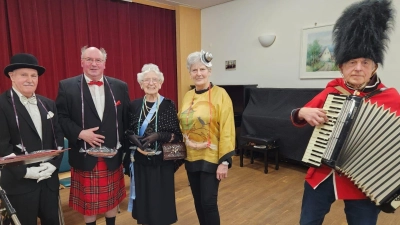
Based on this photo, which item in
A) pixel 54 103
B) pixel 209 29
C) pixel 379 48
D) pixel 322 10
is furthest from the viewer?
pixel 209 29

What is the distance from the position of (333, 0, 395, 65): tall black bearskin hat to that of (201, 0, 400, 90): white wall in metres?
2.55

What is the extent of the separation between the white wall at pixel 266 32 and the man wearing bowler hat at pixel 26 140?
3632 millimetres

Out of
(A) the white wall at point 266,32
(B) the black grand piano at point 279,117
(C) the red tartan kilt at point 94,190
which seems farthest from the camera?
(A) the white wall at point 266,32

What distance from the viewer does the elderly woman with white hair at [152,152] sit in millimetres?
1752

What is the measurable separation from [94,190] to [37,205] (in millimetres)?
333

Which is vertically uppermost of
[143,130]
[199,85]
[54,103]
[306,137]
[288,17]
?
[288,17]

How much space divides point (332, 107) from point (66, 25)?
155 inches

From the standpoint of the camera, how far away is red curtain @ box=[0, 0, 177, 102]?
352cm

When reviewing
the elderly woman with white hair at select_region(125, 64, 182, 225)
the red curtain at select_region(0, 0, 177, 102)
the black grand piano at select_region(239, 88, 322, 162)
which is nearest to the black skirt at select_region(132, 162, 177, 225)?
the elderly woman with white hair at select_region(125, 64, 182, 225)

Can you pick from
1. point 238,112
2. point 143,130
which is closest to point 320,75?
point 238,112

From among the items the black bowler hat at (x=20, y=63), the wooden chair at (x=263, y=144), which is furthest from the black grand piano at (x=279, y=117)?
the black bowler hat at (x=20, y=63)

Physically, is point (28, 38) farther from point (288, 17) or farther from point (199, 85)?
point (288, 17)

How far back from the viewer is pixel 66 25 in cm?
393

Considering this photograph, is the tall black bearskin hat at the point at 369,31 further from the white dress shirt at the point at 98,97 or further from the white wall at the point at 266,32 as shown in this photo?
the white wall at the point at 266,32
